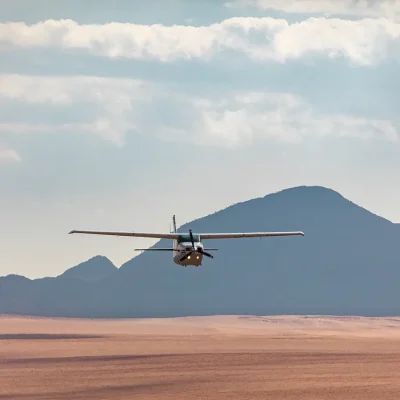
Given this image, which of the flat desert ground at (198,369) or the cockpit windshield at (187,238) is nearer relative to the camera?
the flat desert ground at (198,369)

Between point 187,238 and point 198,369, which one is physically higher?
point 187,238

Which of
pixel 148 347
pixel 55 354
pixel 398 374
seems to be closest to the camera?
pixel 398 374

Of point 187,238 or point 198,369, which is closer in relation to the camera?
point 187,238

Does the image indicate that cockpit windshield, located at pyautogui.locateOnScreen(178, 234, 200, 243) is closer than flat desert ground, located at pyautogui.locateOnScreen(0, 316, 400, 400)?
No

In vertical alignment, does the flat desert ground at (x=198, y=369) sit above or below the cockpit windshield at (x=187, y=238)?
below

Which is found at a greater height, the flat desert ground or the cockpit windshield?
the cockpit windshield

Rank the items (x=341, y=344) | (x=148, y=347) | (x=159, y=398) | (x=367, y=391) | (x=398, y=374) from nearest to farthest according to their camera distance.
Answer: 1. (x=159, y=398)
2. (x=367, y=391)
3. (x=398, y=374)
4. (x=148, y=347)
5. (x=341, y=344)

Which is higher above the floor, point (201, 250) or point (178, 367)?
point (201, 250)

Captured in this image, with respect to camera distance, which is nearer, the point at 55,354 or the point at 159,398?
the point at 159,398

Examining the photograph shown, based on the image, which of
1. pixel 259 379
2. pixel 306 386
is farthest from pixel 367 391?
pixel 259 379

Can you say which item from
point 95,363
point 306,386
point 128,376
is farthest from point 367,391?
point 95,363

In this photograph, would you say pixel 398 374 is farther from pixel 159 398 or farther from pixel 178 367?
pixel 159 398
